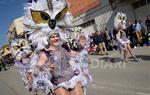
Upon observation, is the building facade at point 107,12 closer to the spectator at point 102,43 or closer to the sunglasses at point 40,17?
the spectator at point 102,43

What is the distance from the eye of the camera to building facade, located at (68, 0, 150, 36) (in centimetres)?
2788

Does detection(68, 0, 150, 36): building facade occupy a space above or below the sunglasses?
above

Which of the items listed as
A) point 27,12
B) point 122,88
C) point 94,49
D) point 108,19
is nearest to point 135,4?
point 108,19

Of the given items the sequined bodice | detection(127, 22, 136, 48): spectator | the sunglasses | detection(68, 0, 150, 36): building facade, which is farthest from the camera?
detection(68, 0, 150, 36): building facade

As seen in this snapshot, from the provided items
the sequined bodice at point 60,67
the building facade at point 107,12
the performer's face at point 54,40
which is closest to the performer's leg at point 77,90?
the sequined bodice at point 60,67

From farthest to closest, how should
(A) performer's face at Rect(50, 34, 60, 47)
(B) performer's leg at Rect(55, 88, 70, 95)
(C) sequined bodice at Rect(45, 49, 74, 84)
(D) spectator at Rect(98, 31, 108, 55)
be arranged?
(D) spectator at Rect(98, 31, 108, 55) → (A) performer's face at Rect(50, 34, 60, 47) → (C) sequined bodice at Rect(45, 49, 74, 84) → (B) performer's leg at Rect(55, 88, 70, 95)

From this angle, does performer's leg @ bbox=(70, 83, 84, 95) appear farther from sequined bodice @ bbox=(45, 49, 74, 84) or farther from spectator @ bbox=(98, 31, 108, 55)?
spectator @ bbox=(98, 31, 108, 55)

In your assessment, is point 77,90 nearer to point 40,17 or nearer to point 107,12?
point 40,17

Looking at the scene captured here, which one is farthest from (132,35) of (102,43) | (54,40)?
(54,40)

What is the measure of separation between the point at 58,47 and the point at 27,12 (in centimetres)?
85

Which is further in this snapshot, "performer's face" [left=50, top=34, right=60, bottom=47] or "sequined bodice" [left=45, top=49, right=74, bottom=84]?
"performer's face" [left=50, top=34, right=60, bottom=47]

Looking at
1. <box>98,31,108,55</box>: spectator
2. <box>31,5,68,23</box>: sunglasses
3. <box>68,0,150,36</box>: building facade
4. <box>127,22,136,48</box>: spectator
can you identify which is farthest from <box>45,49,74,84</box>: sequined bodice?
<box>68,0,150,36</box>: building facade

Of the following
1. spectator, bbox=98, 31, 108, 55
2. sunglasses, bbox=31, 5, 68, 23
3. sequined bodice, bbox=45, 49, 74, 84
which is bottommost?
spectator, bbox=98, 31, 108, 55

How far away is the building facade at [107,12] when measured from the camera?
2788 centimetres
